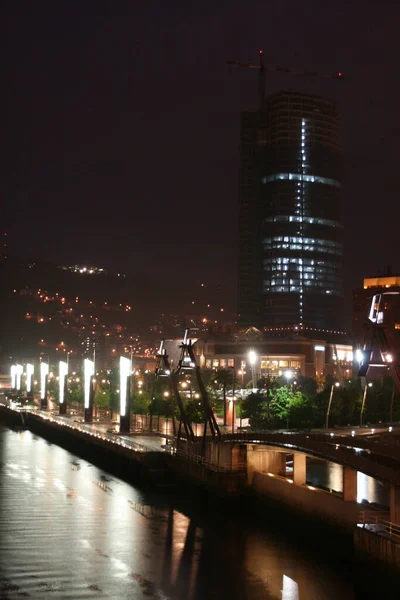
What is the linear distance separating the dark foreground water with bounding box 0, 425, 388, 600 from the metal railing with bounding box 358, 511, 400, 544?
160 cm

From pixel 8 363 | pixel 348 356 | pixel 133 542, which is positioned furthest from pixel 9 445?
pixel 8 363

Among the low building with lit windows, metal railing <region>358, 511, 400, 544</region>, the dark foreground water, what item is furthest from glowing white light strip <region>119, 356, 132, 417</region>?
the low building with lit windows

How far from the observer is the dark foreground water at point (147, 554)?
22562 mm

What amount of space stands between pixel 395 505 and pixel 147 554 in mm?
8423

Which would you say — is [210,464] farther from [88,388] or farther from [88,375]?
[88,375]

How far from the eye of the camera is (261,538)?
28.9 m

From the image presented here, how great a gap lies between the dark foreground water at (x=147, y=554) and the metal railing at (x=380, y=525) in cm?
160

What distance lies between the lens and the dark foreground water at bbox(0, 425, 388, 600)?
22.6 meters

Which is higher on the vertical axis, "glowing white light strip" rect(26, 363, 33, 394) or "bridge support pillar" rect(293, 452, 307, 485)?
"glowing white light strip" rect(26, 363, 33, 394)

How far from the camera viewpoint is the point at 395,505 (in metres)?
22.5

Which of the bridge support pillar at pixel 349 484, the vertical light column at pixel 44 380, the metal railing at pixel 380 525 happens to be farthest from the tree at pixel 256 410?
the metal railing at pixel 380 525

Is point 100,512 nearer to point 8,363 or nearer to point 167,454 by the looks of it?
point 167,454

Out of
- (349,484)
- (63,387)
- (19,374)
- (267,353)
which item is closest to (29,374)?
(19,374)

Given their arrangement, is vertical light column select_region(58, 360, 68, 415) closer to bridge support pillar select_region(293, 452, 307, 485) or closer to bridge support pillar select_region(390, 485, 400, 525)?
bridge support pillar select_region(293, 452, 307, 485)
